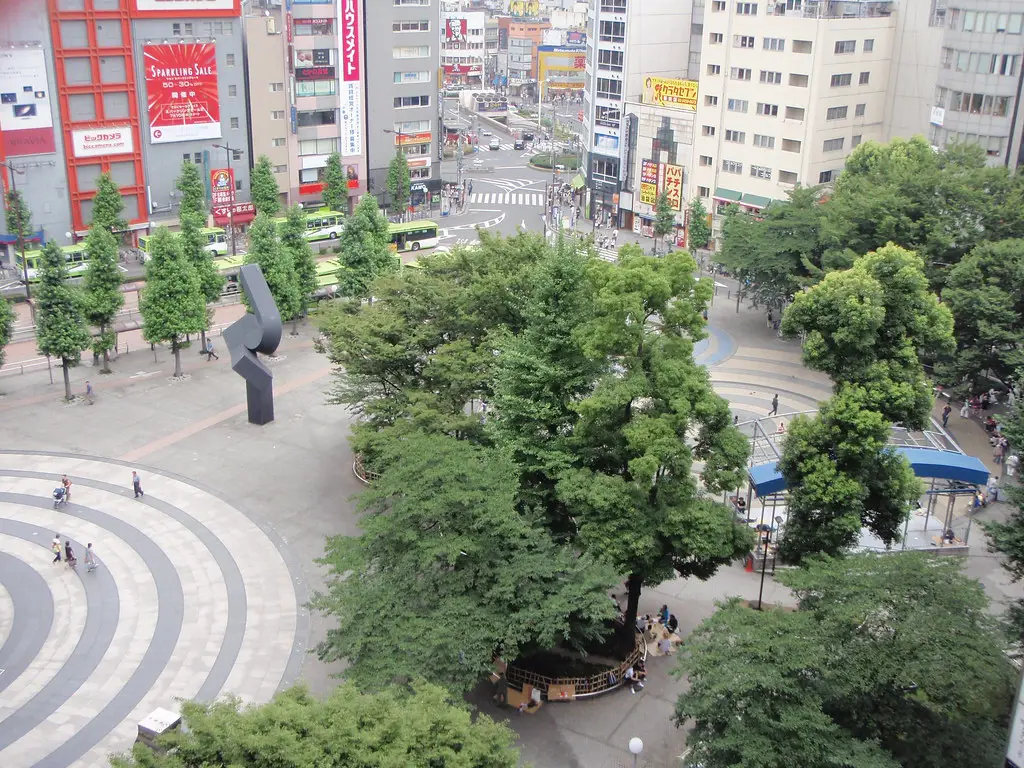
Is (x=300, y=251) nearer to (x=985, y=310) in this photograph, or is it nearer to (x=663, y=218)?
(x=663, y=218)

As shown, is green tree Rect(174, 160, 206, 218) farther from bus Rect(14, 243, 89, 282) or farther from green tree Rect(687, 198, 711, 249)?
green tree Rect(687, 198, 711, 249)

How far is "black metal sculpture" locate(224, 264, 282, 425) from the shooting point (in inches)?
1929

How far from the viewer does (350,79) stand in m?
86.4

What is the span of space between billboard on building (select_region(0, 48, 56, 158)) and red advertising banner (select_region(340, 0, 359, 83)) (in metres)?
23.3

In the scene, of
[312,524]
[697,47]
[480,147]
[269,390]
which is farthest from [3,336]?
[480,147]

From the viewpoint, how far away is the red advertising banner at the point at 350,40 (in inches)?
3295

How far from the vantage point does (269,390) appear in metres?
50.8

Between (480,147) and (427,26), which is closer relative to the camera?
(427,26)

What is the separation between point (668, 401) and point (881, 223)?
29375 mm

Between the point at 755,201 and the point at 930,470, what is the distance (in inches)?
1601

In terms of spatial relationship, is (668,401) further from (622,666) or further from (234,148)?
(234,148)

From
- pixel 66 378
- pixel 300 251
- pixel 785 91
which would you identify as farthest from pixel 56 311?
pixel 785 91

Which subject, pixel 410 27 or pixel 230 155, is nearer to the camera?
pixel 230 155

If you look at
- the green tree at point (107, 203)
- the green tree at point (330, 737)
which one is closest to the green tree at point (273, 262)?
the green tree at point (107, 203)
